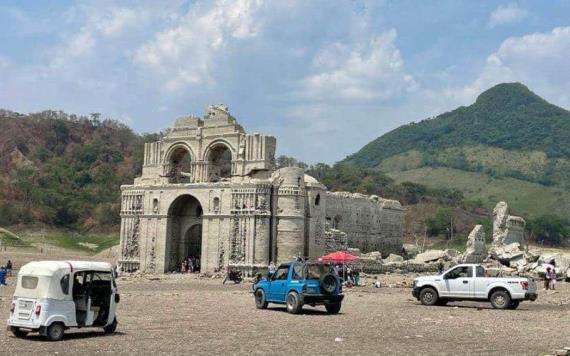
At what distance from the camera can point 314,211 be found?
53188 millimetres

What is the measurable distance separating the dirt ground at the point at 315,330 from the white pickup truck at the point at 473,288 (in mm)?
473

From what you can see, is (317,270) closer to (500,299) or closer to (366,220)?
(500,299)

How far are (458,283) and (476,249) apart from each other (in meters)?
37.4

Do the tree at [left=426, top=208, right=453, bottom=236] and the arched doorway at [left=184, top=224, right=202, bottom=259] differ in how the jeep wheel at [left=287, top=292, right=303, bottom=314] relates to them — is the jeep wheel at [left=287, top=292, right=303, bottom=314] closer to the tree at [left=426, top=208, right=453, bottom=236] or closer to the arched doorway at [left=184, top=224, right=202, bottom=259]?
the arched doorway at [left=184, top=224, right=202, bottom=259]

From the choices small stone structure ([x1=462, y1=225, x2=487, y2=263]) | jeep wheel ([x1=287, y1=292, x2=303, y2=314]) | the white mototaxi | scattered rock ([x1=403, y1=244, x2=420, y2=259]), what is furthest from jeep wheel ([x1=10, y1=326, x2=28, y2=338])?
scattered rock ([x1=403, y1=244, x2=420, y2=259])

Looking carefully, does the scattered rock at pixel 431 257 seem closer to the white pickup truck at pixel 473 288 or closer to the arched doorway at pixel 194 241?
the arched doorway at pixel 194 241

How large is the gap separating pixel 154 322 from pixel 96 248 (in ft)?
237

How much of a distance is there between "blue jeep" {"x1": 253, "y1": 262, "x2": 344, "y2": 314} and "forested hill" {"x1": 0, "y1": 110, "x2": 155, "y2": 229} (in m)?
89.8

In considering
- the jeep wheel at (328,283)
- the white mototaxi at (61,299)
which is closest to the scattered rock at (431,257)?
the jeep wheel at (328,283)

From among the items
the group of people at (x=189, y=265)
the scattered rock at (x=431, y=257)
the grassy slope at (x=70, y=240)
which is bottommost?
the group of people at (x=189, y=265)

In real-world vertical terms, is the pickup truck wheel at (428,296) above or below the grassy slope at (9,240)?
below

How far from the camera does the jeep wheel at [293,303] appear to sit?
80.7ft

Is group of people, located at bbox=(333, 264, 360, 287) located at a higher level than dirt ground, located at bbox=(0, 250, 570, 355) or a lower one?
higher

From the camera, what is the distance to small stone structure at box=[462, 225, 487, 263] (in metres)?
63.2
